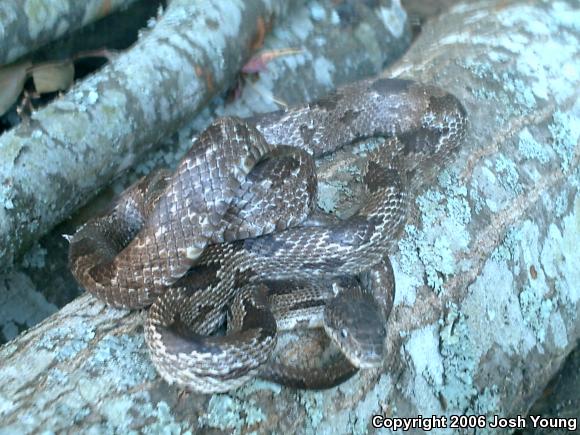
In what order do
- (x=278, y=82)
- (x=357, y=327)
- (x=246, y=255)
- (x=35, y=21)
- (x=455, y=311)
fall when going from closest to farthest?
(x=357, y=327) → (x=455, y=311) → (x=246, y=255) → (x=35, y=21) → (x=278, y=82)

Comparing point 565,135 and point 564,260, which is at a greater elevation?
point 565,135

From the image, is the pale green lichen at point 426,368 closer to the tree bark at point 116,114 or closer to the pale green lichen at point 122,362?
the pale green lichen at point 122,362

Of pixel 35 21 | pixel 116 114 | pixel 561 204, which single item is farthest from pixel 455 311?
pixel 35 21

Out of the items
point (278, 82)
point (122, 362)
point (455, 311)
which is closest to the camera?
point (122, 362)

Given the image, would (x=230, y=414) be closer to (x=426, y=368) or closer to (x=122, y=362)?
(x=122, y=362)

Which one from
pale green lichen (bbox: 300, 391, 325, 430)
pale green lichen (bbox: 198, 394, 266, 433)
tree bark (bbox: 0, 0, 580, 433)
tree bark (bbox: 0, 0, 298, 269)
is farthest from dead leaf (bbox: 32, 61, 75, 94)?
pale green lichen (bbox: 300, 391, 325, 430)

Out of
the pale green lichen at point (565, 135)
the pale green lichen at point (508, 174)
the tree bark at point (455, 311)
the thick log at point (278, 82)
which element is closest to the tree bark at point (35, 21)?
A: the thick log at point (278, 82)

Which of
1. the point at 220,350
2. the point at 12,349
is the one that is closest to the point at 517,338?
the point at 220,350

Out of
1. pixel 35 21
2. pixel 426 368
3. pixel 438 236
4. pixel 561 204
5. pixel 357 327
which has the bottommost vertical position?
pixel 561 204
